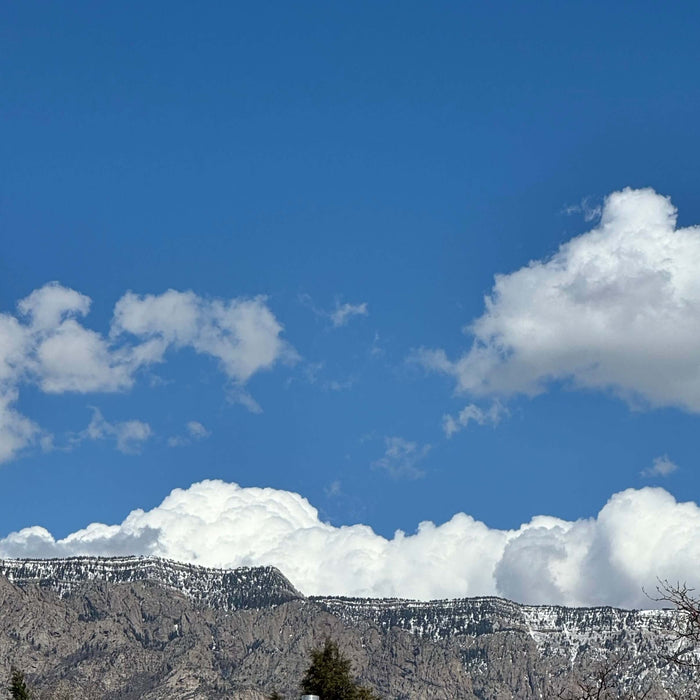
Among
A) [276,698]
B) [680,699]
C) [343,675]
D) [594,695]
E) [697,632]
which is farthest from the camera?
[276,698]

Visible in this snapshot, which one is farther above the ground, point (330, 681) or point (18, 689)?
point (18, 689)

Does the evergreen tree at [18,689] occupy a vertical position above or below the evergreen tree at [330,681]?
above

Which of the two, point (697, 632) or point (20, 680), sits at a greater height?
point (20, 680)

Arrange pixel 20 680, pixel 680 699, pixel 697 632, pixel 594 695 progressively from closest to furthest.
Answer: pixel 697 632, pixel 680 699, pixel 594 695, pixel 20 680

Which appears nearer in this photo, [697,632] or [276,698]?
[697,632]

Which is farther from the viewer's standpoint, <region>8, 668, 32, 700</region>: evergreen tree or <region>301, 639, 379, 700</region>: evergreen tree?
<region>8, 668, 32, 700</region>: evergreen tree

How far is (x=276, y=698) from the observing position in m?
85.9

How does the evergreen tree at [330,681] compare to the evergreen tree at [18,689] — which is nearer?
the evergreen tree at [330,681]

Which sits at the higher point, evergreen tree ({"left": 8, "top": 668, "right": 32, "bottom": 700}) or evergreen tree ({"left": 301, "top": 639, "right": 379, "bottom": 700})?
evergreen tree ({"left": 8, "top": 668, "right": 32, "bottom": 700})

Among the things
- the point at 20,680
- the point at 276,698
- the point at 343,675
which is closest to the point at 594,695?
the point at 343,675

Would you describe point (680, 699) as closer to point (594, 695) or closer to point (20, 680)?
point (594, 695)

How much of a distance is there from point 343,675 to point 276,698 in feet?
32.2

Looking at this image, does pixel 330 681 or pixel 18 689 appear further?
pixel 18 689

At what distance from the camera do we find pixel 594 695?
116 ft
